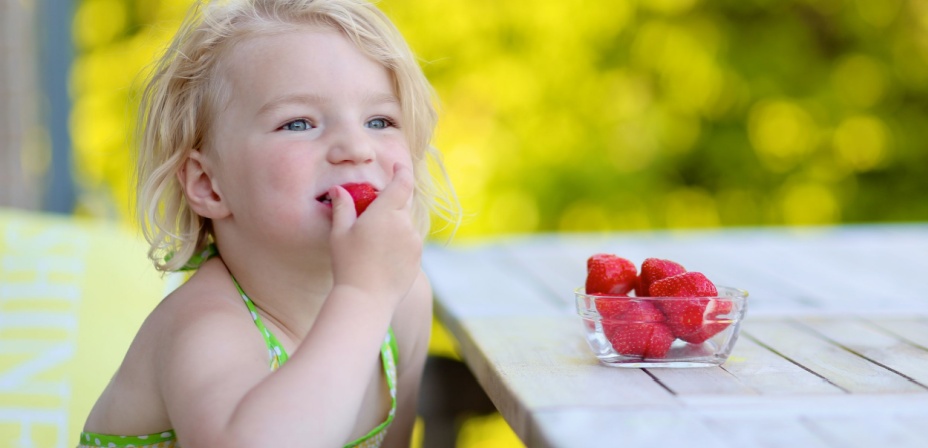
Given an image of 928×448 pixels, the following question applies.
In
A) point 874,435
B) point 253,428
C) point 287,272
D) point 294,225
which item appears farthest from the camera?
point 287,272

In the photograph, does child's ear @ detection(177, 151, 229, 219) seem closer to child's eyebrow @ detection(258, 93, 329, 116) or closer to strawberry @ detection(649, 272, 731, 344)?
child's eyebrow @ detection(258, 93, 329, 116)

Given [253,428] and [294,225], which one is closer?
[253,428]

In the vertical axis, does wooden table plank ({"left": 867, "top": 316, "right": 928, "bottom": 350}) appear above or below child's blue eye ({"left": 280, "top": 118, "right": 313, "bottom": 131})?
below

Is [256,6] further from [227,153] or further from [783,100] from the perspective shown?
[783,100]

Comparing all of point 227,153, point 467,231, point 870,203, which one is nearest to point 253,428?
point 227,153

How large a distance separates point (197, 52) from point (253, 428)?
2.00 ft

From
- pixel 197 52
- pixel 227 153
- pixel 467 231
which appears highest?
pixel 197 52

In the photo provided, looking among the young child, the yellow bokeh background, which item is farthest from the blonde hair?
the yellow bokeh background

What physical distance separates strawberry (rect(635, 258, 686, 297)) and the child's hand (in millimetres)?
278

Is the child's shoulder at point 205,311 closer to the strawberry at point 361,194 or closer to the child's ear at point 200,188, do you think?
the child's ear at point 200,188

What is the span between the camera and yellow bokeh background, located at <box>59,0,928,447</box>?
4047mm

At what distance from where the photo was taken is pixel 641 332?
1.17 m

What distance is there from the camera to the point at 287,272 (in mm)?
1398

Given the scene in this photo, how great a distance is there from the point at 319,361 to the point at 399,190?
0.24 metres
